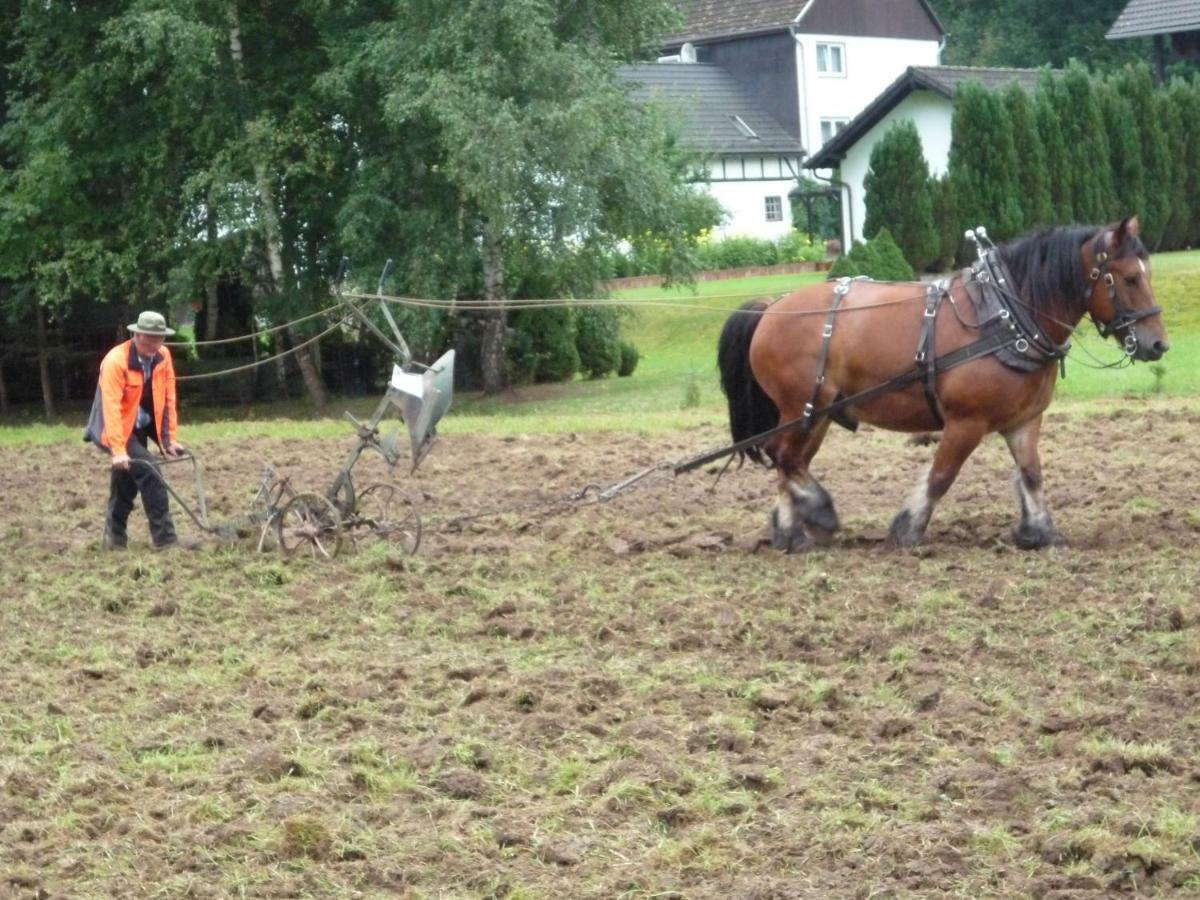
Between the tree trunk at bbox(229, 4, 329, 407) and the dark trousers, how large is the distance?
37.4 feet

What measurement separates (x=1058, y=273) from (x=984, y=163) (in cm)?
2242

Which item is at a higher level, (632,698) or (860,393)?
(860,393)

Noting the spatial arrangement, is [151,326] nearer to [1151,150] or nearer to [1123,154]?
[1123,154]

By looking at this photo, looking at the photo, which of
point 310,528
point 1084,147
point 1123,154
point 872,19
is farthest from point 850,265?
point 872,19

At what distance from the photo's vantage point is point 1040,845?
5.13 m

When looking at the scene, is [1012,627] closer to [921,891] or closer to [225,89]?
[921,891]

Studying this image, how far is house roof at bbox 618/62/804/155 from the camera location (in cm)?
4719

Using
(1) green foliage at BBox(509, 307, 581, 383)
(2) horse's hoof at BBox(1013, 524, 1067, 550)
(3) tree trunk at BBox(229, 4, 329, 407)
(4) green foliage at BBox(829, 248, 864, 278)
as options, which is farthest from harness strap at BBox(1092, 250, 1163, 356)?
(1) green foliage at BBox(509, 307, 581, 383)

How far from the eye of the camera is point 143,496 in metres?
10.9

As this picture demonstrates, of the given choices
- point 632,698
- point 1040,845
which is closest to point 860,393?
point 632,698

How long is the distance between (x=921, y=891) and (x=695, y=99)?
41.7m

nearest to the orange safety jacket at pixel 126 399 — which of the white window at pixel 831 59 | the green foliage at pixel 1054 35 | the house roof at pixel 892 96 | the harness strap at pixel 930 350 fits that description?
the harness strap at pixel 930 350

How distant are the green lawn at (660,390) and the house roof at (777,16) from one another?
18.0 metres

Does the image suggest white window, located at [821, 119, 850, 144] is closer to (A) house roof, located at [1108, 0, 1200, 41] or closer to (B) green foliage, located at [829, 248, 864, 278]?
(A) house roof, located at [1108, 0, 1200, 41]
